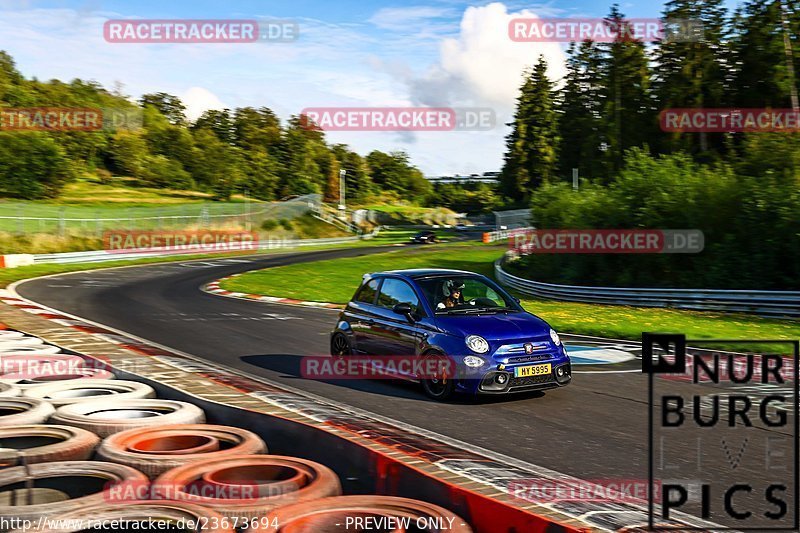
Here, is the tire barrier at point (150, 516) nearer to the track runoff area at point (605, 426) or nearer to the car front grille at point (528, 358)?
the track runoff area at point (605, 426)

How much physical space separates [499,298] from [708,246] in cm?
1964

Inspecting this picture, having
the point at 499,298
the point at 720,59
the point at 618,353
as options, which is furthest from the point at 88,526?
the point at 720,59

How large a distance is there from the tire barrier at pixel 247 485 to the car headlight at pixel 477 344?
4179mm

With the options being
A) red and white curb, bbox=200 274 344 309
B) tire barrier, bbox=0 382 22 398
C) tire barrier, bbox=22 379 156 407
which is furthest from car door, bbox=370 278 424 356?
red and white curb, bbox=200 274 344 309

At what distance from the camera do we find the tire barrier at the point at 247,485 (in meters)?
4.80

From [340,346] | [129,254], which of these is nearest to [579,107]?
[129,254]

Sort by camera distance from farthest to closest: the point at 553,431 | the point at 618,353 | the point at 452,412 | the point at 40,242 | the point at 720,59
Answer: the point at 720,59, the point at 40,242, the point at 618,353, the point at 452,412, the point at 553,431

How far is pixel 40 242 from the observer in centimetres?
4428

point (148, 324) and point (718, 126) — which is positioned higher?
point (718, 126)

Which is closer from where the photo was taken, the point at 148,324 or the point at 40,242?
the point at 148,324

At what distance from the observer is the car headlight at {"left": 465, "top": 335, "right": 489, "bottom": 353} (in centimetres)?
959

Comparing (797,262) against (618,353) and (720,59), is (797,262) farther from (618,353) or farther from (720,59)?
(720,59)

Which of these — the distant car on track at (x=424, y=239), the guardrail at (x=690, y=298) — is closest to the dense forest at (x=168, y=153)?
the distant car on track at (x=424, y=239)

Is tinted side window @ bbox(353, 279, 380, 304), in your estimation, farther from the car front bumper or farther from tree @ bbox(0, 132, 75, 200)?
tree @ bbox(0, 132, 75, 200)
